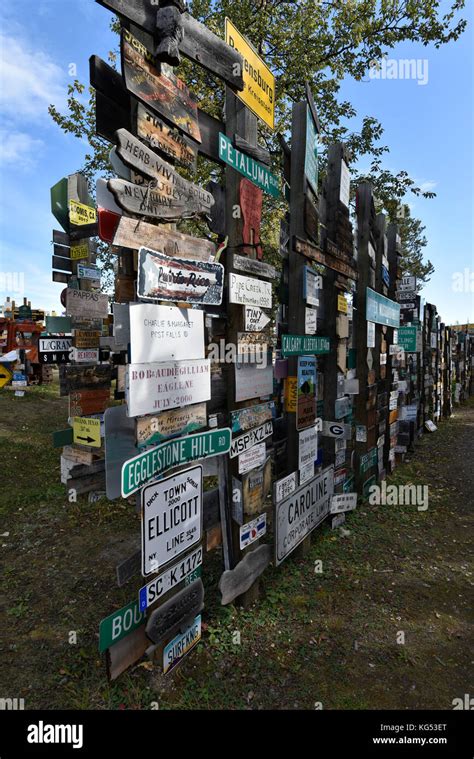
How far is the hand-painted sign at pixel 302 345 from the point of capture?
13.0 ft

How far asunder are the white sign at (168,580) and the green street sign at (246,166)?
3196 mm

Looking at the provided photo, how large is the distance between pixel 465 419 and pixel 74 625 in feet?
47.5

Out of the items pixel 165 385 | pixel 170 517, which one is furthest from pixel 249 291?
pixel 170 517

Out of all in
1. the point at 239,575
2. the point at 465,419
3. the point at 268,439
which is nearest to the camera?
the point at 239,575

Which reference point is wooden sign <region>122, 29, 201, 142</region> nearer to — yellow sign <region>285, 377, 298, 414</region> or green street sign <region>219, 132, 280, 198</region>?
green street sign <region>219, 132, 280, 198</region>

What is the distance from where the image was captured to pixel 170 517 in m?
2.81

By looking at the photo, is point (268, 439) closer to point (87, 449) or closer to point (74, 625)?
point (74, 625)

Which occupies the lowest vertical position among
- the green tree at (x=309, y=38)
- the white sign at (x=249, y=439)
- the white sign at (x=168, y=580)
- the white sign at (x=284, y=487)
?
the white sign at (x=168, y=580)

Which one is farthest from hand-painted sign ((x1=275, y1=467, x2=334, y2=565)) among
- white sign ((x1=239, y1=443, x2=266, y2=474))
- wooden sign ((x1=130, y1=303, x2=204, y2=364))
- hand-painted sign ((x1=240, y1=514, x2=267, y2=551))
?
wooden sign ((x1=130, y1=303, x2=204, y2=364))

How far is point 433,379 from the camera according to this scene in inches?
506

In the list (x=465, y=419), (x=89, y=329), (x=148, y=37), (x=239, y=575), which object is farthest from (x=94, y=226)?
(x=465, y=419)

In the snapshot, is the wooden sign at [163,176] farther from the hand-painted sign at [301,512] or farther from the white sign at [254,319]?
the hand-painted sign at [301,512]

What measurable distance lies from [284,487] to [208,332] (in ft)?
5.81

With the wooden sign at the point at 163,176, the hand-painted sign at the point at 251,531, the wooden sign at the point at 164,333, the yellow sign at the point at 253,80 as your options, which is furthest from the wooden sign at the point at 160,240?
the hand-painted sign at the point at 251,531
